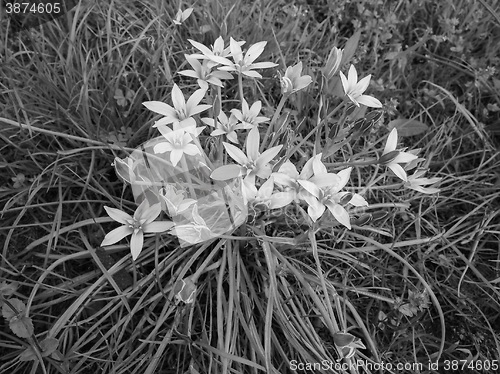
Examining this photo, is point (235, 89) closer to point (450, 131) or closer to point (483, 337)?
point (450, 131)

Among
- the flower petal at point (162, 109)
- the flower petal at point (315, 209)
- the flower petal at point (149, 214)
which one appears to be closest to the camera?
the flower petal at point (315, 209)

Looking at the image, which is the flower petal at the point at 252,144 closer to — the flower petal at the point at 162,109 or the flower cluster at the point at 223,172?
the flower cluster at the point at 223,172

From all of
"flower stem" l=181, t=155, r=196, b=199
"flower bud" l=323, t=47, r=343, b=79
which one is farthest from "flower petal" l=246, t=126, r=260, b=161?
"flower bud" l=323, t=47, r=343, b=79

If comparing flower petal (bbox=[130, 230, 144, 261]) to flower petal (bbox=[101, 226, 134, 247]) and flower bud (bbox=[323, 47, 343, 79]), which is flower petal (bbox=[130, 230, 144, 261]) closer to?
flower petal (bbox=[101, 226, 134, 247])

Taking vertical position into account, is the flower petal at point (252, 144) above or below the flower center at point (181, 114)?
above

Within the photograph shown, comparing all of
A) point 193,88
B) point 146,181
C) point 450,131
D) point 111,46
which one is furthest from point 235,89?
point 450,131

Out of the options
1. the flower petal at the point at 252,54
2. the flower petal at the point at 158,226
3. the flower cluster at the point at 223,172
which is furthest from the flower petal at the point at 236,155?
the flower petal at the point at 252,54

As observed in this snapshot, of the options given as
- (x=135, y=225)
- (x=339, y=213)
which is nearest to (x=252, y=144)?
(x=339, y=213)
